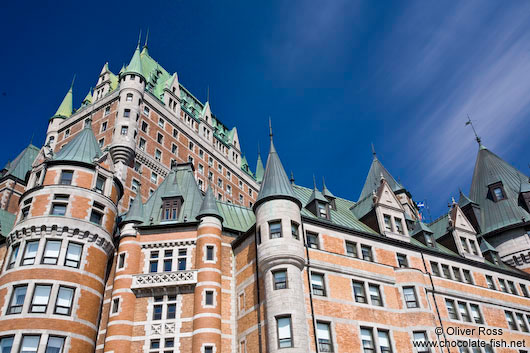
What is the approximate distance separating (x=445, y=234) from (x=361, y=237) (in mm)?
Result: 15048

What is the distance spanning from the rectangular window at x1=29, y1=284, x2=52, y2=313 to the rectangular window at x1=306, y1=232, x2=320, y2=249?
18.3 metres

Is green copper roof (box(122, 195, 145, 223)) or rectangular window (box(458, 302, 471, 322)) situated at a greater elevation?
green copper roof (box(122, 195, 145, 223))

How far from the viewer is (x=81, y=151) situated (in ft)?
125

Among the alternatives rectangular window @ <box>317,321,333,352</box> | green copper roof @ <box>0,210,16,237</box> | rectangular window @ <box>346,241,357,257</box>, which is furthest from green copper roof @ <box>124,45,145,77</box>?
rectangular window @ <box>317,321,333,352</box>

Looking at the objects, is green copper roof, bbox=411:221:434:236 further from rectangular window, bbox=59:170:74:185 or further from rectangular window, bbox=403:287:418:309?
rectangular window, bbox=59:170:74:185

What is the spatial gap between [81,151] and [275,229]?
58.0 ft

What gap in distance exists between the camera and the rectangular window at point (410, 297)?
35.3m

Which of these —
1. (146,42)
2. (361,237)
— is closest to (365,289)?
(361,237)

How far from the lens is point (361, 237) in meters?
37.6

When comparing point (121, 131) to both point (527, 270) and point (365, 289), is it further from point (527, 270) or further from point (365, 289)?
point (527, 270)

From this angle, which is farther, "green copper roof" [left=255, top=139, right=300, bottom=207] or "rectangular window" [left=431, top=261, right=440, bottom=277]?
"rectangular window" [left=431, top=261, right=440, bottom=277]

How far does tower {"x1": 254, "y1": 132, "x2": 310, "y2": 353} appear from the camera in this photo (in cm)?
2873

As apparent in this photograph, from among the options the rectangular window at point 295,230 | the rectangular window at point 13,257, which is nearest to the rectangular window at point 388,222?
the rectangular window at point 295,230

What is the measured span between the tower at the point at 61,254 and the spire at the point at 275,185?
1248cm
